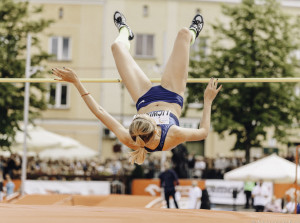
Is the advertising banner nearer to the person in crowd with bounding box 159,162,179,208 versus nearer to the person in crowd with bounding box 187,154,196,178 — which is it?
the person in crowd with bounding box 159,162,179,208

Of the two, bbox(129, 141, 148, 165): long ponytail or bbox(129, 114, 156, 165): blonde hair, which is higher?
bbox(129, 114, 156, 165): blonde hair

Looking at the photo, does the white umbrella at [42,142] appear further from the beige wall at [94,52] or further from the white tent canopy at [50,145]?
the beige wall at [94,52]

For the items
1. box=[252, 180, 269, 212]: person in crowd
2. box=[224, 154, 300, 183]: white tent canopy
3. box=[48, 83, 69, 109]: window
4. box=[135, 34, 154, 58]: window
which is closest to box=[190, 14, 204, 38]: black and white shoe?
box=[252, 180, 269, 212]: person in crowd

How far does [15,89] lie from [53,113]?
8.18m

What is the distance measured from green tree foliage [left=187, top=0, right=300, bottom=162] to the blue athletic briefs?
17.7m

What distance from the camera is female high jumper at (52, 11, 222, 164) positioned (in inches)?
213

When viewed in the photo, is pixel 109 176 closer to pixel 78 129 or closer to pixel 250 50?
pixel 250 50

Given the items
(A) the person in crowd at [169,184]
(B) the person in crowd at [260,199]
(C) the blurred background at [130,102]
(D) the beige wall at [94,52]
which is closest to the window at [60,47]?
(C) the blurred background at [130,102]

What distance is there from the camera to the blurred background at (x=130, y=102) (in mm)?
20453

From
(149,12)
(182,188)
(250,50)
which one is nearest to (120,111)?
(149,12)

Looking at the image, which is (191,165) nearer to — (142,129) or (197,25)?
(197,25)

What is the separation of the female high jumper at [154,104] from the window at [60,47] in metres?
24.5

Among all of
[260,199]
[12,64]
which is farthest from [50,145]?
[260,199]

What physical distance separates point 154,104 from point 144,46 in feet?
82.0
